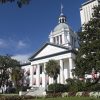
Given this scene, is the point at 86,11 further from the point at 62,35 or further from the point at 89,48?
the point at 89,48

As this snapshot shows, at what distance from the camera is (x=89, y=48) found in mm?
32812

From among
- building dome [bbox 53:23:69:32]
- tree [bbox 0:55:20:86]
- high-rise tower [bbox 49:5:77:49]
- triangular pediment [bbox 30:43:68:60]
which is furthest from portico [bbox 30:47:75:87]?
building dome [bbox 53:23:69:32]

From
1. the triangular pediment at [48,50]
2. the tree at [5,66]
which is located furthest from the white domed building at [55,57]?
the tree at [5,66]

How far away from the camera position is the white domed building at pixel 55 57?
65.4 meters

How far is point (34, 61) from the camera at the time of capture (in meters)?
73.4

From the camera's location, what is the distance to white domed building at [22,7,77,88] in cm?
6538

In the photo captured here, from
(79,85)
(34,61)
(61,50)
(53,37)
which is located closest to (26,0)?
(79,85)

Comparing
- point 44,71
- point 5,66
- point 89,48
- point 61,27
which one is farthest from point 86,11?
point 89,48

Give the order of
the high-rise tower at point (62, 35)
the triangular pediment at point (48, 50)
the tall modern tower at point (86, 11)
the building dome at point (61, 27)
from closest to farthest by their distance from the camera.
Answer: the triangular pediment at point (48, 50)
the high-rise tower at point (62, 35)
the building dome at point (61, 27)
the tall modern tower at point (86, 11)

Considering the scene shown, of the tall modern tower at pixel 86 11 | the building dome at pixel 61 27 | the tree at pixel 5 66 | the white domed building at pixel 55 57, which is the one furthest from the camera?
the tall modern tower at pixel 86 11

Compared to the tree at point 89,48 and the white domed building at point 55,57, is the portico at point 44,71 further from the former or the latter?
the tree at point 89,48

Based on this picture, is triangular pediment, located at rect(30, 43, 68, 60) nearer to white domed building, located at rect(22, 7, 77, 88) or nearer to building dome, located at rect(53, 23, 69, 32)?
white domed building, located at rect(22, 7, 77, 88)

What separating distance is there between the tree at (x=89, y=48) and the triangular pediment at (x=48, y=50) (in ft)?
102

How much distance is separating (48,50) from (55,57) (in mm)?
3754
